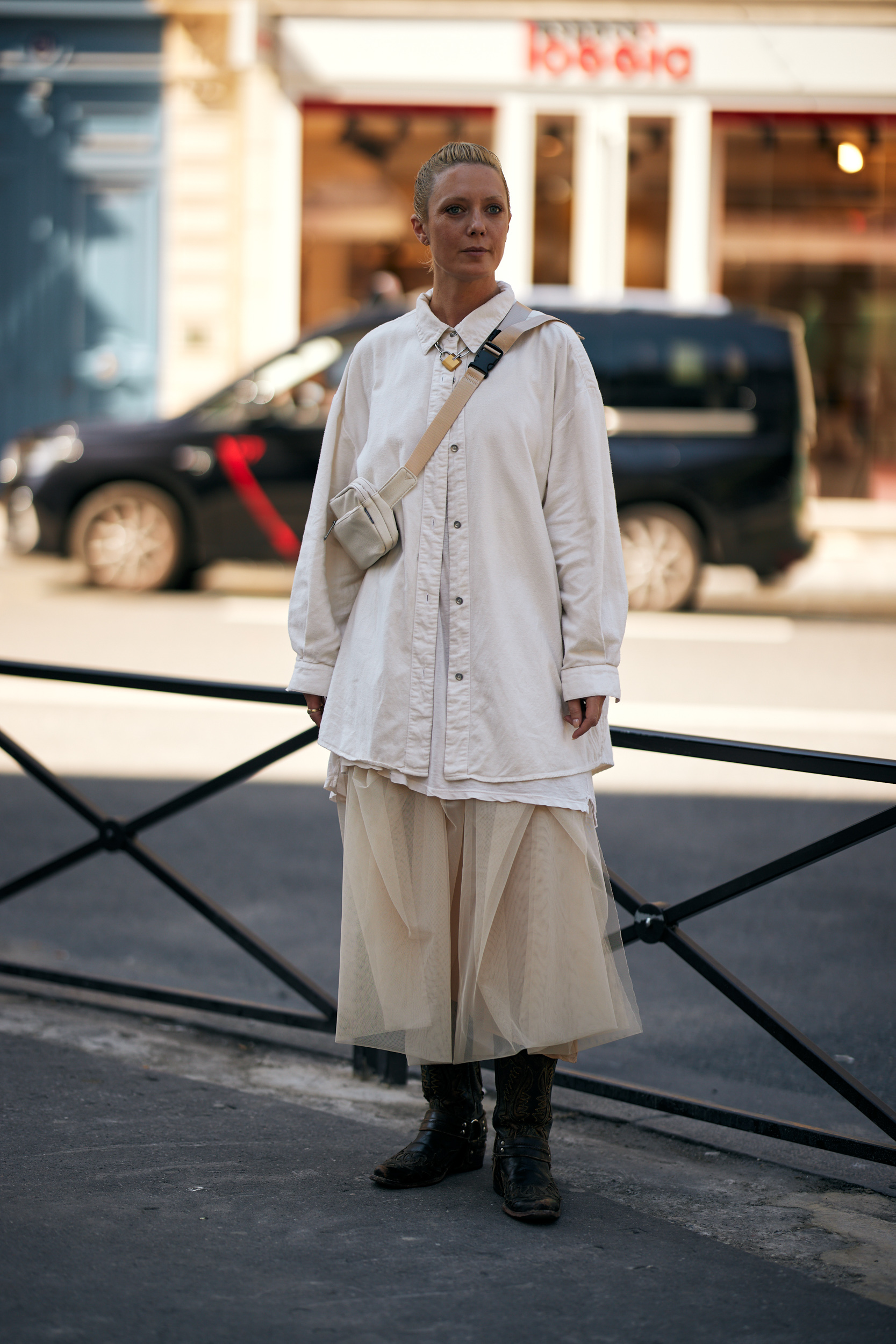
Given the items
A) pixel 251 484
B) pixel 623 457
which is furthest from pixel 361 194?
pixel 623 457

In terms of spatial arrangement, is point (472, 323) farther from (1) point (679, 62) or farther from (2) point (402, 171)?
(1) point (679, 62)

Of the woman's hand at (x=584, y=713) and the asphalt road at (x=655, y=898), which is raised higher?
the woman's hand at (x=584, y=713)

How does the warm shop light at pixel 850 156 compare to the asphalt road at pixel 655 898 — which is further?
the warm shop light at pixel 850 156

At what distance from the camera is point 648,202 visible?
688 inches

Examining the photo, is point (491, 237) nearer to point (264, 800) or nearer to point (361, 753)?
point (361, 753)

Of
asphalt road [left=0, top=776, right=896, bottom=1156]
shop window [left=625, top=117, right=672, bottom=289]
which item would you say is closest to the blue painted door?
shop window [left=625, top=117, right=672, bottom=289]

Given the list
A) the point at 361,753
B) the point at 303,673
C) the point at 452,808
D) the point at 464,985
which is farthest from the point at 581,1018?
the point at 303,673

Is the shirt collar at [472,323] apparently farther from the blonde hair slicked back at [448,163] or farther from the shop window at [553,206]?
the shop window at [553,206]

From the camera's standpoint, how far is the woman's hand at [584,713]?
2.85 m

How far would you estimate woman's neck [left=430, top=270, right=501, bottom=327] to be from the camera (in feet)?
9.62

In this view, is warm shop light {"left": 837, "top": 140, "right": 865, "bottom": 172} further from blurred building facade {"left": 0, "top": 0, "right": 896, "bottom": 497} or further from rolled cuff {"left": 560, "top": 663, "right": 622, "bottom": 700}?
rolled cuff {"left": 560, "top": 663, "right": 622, "bottom": 700}

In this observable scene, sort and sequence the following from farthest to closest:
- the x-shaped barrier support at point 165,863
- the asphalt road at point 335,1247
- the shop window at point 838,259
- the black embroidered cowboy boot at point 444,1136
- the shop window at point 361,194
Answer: the shop window at point 361,194
the shop window at point 838,259
the x-shaped barrier support at point 165,863
the black embroidered cowboy boot at point 444,1136
the asphalt road at point 335,1247

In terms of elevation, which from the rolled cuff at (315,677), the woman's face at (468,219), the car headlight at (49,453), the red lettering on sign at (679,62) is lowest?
the rolled cuff at (315,677)

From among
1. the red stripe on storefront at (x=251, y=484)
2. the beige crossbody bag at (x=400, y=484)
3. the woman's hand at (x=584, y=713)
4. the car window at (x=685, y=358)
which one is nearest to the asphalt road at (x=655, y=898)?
the woman's hand at (x=584, y=713)
